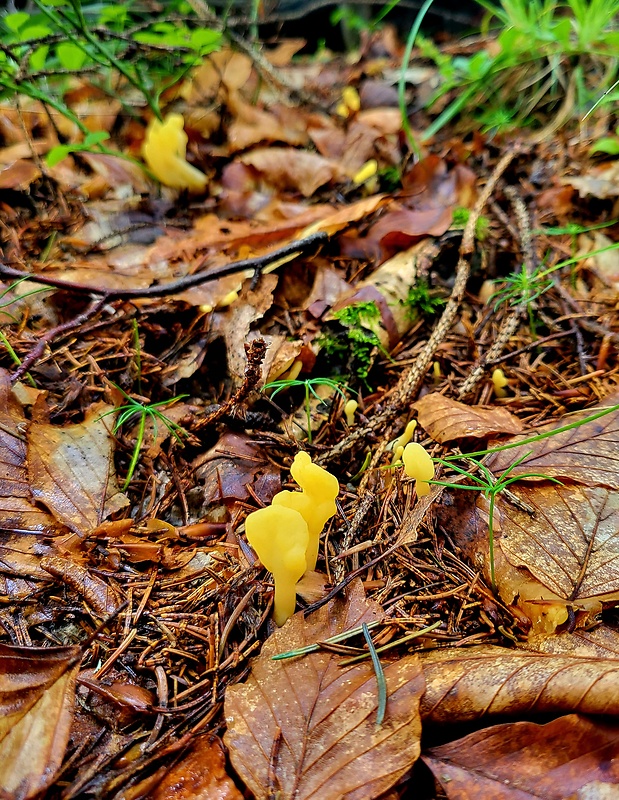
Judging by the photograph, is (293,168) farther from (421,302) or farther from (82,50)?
(421,302)

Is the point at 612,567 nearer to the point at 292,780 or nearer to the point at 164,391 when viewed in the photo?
the point at 292,780

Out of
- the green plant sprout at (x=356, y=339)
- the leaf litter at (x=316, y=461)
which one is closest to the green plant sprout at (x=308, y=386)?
the leaf litter at (x=316, y=461)

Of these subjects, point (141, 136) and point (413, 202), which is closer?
point (413, 202)

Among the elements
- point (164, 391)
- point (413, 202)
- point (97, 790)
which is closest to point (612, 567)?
point (97, 790)

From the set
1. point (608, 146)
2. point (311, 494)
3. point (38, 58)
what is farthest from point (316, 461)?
point (38, 58)

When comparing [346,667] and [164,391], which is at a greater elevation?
[164,391]

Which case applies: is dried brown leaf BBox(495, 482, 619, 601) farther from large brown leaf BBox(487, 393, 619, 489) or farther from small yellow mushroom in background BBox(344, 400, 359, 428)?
small yellow mushroom in background BBox(344, 400, 359, 428)

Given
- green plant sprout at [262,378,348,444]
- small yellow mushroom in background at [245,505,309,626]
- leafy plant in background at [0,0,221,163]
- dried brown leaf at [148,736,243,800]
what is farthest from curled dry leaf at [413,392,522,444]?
leafy plant in background at [0,0,221,163]
